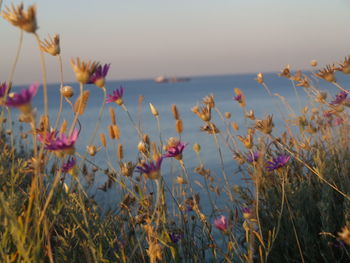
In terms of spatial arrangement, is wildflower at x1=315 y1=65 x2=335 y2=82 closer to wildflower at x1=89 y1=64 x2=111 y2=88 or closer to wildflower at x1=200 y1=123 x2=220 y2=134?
wildflower at x1=200 y1=123 x2=220 y2=134

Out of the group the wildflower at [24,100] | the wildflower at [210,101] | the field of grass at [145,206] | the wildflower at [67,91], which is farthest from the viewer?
the wildflower at [210,101]

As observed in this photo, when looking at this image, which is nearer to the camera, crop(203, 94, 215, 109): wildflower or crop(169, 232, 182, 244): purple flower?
crop(169, 232, 182, 244): purple flower

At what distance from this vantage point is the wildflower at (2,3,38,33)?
0.78m

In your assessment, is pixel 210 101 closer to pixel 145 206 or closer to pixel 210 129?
pixel 210 129

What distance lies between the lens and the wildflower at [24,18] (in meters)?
0.78

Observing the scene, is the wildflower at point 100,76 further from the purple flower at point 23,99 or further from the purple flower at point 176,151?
the purple flower at point 176,151

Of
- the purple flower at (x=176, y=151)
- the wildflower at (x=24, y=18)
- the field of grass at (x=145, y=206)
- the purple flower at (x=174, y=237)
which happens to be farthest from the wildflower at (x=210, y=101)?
the wildflower at (x=24, y=18)

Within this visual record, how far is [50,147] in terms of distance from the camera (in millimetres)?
822

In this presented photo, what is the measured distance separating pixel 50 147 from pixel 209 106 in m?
0.65

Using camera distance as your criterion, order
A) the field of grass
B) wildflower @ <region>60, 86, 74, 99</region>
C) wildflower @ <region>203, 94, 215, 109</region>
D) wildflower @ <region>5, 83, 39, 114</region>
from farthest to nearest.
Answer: wildflower @ <region>203, 94, 215, 109</region>
wildflower @ <region>60, 86, 74, 99</region>
the field of grass
wildflower @ <region>5, 83, 39, 114</region>

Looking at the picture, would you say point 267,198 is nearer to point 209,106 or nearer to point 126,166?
point 209,106

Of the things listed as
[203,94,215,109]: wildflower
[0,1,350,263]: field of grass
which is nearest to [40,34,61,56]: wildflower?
[0,1,350,263]: field of grass

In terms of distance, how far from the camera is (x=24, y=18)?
0.79 metres

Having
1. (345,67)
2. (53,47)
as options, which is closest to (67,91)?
(53,47)
